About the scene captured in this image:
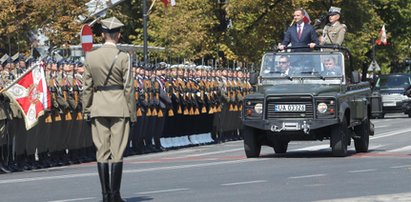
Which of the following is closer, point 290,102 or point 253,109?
point 290,102

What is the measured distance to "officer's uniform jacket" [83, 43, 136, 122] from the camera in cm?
1314

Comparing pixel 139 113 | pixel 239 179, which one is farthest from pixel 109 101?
pixel 139 113

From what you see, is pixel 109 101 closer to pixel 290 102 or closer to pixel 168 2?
pixel 290 102

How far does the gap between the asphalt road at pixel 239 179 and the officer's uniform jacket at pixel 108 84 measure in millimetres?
1157

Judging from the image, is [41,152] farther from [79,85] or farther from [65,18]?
[65,18]

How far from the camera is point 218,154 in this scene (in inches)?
971

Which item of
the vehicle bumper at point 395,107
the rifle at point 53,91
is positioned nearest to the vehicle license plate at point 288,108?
the rifle at point 53,91

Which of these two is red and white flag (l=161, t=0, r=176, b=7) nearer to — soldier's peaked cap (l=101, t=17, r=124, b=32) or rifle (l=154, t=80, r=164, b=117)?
rifle (l=154, t=80, r=164, b=117)

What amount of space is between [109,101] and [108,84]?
8.0 inches

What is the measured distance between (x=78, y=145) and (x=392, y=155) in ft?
19.5

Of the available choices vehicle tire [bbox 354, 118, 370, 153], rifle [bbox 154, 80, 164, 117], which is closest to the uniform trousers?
vehicle tire [bbox 354, 118, 370, 153]

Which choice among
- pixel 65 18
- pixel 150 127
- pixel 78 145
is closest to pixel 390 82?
pixel 65 18

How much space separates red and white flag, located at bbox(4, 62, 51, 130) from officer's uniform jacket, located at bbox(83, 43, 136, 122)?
6684mm

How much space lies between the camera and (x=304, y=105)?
Result: 21.3 metres
